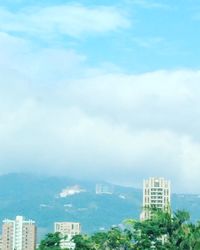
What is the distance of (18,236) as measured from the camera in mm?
101250

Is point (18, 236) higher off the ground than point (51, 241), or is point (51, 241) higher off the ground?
point (18, 236)

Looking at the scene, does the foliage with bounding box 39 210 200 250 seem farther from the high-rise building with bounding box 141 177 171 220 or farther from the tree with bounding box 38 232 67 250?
the high-rise building with bounding box 141 177 171 220

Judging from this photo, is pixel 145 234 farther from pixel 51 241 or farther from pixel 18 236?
pixel 18 236

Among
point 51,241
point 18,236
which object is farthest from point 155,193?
point 51,241

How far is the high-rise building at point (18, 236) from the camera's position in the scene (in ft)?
320

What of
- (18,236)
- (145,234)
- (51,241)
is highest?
(18,236)

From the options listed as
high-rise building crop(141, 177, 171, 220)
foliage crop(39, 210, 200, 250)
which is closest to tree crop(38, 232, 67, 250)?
foliage crop(39, 210, 200, 250)

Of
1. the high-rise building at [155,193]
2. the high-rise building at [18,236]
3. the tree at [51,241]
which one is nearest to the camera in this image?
the tree at [51,241]

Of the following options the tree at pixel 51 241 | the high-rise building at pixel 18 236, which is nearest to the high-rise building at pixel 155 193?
the high-rise building at pixel 18 236

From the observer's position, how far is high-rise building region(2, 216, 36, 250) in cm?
9748

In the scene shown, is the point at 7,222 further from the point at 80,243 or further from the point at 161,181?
the point at 80,243

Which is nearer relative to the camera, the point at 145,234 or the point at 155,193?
the point at 145,234

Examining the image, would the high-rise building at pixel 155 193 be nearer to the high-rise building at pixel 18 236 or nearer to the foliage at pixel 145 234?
the high-rise building at pixel 18 236

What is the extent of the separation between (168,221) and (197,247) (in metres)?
2.13
